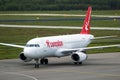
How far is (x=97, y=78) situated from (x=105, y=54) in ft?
70.4

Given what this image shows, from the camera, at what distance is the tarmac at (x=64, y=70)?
4103cm

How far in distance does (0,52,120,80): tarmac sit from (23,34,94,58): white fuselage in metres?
1.35

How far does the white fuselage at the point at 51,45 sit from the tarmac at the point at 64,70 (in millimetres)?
1353

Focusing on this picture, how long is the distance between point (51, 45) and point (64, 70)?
573cm

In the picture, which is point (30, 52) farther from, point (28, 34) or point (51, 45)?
point (28, 34)

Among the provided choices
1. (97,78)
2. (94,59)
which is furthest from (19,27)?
(97,78)

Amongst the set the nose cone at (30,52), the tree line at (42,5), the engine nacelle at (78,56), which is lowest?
the engine nacelle at (78,56)

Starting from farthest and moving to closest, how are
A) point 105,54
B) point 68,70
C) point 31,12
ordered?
point 31,12 < point 105,54 < point 68,70

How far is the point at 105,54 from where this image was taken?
6119cm

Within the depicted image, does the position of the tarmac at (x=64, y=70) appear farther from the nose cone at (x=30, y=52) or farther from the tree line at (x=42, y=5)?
the tree line at (x=42, y=5)

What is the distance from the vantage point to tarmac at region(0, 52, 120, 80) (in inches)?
1615

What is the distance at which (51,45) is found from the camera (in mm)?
51062

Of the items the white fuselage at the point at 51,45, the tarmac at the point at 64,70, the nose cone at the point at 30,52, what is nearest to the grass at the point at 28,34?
the white fuselage at the point at 51,45

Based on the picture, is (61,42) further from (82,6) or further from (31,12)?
(31,12)
